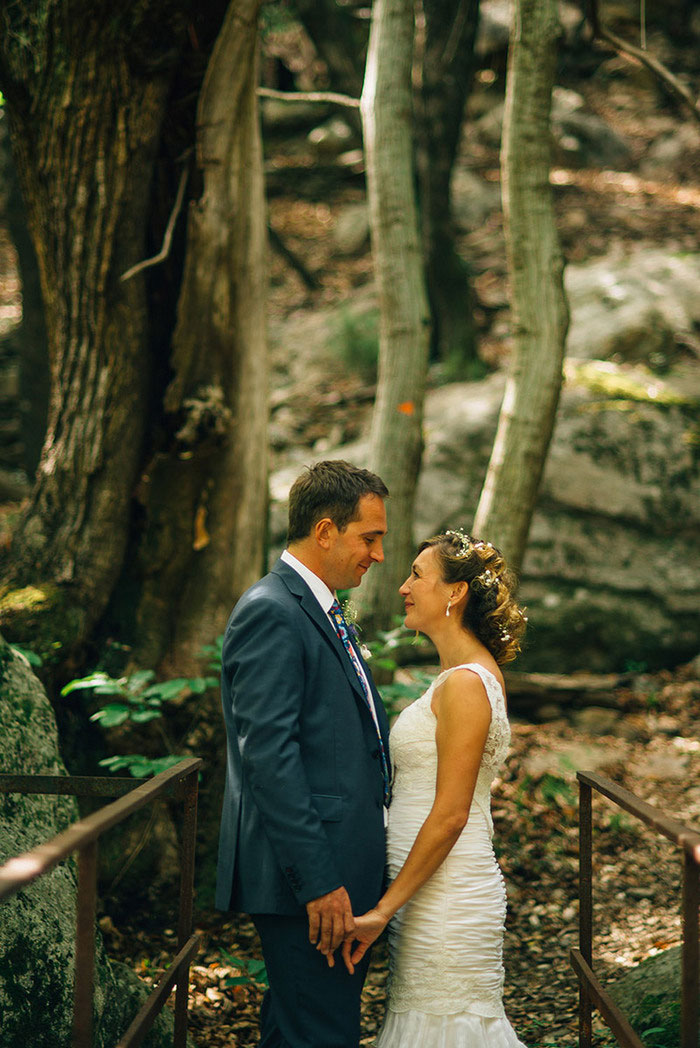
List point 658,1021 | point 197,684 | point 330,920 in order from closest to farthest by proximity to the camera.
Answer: point 330,920 < point 658,1021 < point 197,684

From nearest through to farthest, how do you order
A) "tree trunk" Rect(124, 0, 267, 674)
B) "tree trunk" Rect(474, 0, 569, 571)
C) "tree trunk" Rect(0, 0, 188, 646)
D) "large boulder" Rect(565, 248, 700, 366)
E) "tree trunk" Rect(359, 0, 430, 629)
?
"tree trunk" Rect(0, 0, 188, 646) → "tree trunk" Rect(124, 0, 267, 674) → "tree trunk" Rect(474, 0, 569, 571) → "tree trunk" Rect(359, 0, 430, 629) → "large boulder" Rect(565, 248, 700, 366)

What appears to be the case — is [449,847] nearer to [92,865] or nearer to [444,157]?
[92,865]

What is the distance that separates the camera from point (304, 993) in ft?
9.04

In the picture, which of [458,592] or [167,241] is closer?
[458,592]

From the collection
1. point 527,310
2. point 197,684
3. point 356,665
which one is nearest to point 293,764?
point 356,665

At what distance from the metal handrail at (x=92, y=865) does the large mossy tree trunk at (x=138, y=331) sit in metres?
1.93

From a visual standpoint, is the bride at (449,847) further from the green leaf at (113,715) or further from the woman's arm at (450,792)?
the green leaf at (113,715)

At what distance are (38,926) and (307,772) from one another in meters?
1.00

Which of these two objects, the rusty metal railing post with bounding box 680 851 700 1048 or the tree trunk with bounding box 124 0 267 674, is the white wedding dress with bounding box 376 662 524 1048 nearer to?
the rusty metal railing post with bounding box 680 851 700 1048

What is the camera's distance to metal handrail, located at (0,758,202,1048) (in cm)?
184

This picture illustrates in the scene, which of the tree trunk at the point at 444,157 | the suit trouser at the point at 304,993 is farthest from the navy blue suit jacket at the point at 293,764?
the tree trunk at the point at 444,157

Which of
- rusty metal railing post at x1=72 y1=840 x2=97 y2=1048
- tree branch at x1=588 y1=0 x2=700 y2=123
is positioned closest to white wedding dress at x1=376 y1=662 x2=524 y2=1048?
rusty metal railing post at x1=72 y1=840 x2=97 y2=1048

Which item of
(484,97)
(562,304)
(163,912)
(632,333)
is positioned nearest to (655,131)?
(484,97)

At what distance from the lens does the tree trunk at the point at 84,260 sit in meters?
4.56
